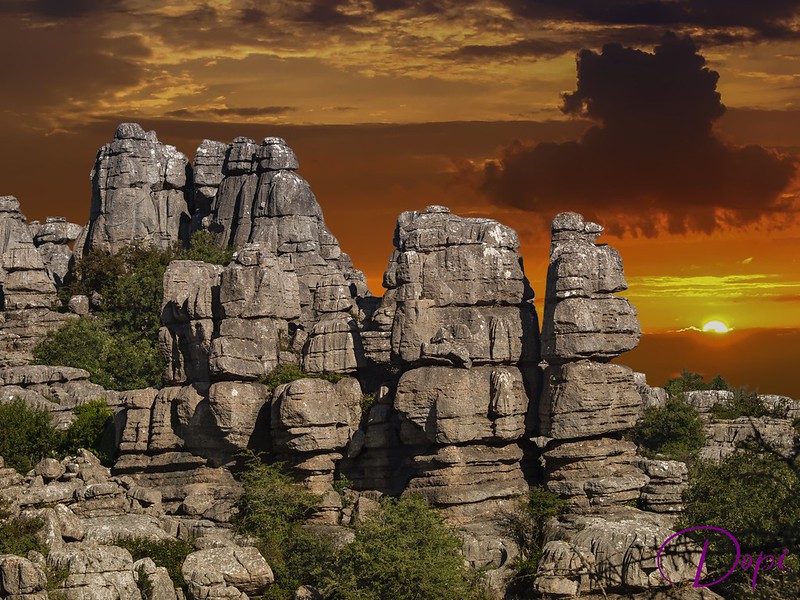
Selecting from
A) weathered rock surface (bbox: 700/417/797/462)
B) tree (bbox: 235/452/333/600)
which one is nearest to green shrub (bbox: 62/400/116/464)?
tree (bbox: 235/452/333/600)

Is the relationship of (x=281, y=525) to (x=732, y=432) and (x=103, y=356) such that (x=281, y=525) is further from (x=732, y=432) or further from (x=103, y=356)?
(x=103, y=356)

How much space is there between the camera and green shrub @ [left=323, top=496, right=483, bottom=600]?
5147 centimetres

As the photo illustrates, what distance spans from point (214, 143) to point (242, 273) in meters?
33.2

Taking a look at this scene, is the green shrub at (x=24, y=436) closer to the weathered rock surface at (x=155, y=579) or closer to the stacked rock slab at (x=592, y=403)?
the weathered rock surface at (x=155, y=579)

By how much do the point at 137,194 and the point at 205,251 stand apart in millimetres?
11311

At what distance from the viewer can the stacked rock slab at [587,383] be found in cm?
5647

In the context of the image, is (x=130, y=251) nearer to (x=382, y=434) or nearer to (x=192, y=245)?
(x=192, y=245)

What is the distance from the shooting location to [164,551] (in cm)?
5441

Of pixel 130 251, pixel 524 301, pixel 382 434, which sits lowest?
pixel 382 434

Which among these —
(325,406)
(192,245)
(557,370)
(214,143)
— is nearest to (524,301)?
(557,370)

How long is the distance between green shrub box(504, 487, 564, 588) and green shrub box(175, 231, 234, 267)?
27457 mm

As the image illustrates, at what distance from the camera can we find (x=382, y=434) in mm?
59156
